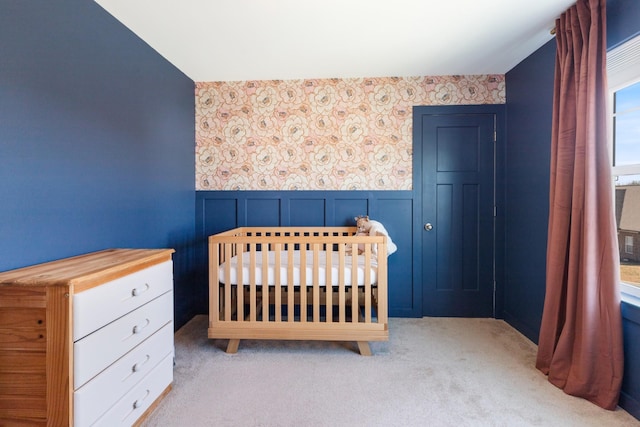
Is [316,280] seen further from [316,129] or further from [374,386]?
[316,129]

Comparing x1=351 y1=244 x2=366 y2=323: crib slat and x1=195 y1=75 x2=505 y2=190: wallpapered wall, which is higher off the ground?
x1=195 y1=75 x2=505 y2=190: wallpapered wall

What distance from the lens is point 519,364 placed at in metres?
2.03

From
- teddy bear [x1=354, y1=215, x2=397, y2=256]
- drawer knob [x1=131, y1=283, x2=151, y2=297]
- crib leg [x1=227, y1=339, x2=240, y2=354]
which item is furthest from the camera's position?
teddy bear [x1=354, y1=215, x2=397, y2=256]

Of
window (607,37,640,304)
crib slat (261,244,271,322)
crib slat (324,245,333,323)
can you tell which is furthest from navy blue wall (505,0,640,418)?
crib slat (261,244,271,322)

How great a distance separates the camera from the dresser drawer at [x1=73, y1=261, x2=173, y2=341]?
3.68 ft

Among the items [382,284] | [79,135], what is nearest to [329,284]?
[382,284]

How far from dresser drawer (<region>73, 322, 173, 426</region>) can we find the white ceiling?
74.4 inches

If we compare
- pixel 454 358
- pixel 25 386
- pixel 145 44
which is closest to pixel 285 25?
pixel 145 44

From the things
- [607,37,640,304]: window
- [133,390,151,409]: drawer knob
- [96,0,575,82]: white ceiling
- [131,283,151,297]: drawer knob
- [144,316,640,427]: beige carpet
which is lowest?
[144,316,640,427]: beige carpet

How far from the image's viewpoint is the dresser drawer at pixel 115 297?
1.12m

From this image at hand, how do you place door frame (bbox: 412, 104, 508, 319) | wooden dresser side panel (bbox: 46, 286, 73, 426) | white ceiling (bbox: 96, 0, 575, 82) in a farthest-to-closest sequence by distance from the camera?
1. door frame (bbox: 412, 104, 508, 319)
2. white ceiling (bbox: 96, 0, 575, 82)
3. wooden dresser side panel (bbox: 46, 286, 73, 426)

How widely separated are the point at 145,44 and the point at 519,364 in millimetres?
3425

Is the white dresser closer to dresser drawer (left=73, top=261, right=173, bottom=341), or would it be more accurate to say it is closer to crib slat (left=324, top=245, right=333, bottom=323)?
dresser drawer (left=73, top=261, right=173, bottom=341)

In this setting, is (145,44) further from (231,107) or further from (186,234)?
(186,234)
